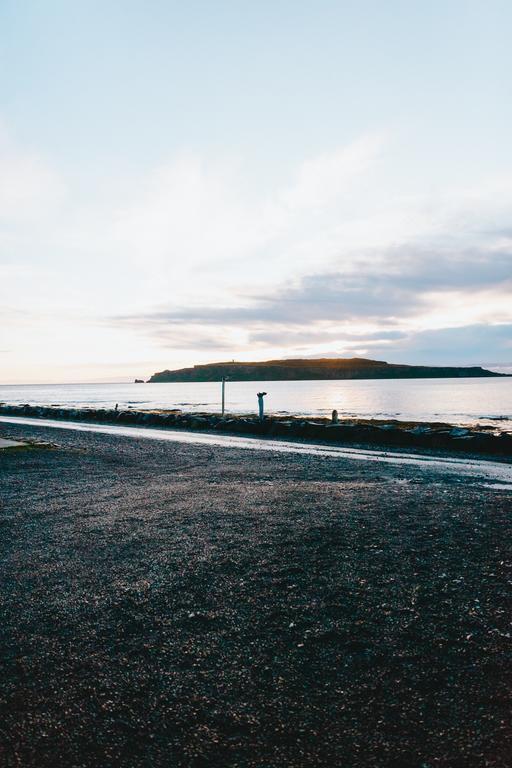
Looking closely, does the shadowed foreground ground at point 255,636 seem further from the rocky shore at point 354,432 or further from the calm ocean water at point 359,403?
the calm ocean water at point 359,403

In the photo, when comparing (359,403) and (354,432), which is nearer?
(354,432)

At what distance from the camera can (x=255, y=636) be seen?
400 cm

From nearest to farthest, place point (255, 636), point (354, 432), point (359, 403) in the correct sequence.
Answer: point (255, 636), point (354, 432), point (359, 403)

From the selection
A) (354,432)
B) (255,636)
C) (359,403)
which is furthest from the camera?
(359,403)

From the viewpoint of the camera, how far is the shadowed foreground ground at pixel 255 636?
2834 millimetres

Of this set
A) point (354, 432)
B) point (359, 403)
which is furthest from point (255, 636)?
point (359, 403)

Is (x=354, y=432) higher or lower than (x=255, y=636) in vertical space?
higher

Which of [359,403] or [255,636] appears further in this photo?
[359,403]

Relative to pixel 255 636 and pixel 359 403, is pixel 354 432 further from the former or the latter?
pixel 359 403

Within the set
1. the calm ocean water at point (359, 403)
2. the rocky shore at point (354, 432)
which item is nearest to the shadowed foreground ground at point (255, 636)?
the rocky shore at point (354, 432)

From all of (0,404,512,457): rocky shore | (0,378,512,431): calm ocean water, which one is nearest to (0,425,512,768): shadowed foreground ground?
(0,404,512,457): rocky shore

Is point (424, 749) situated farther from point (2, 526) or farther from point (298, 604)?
point (2, 526)

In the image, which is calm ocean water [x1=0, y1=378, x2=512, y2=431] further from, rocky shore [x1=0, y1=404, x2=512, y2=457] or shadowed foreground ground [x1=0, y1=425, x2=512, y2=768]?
shadowed foreground ground [x1=0, y1=425, x2=512, y2=768]

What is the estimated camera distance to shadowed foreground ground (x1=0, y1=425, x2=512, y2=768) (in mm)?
2834
